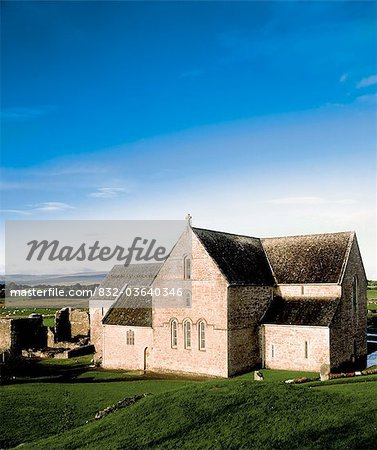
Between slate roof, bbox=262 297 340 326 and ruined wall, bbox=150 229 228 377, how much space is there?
5122 millimetres

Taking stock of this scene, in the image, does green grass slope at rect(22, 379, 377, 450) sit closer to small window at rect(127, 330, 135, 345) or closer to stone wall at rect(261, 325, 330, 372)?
stone wall at rect(261, 325, 330, 372)

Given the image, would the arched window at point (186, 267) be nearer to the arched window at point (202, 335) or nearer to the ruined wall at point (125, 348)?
the arched window at point (202, 335)

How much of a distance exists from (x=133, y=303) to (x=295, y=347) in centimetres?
1750

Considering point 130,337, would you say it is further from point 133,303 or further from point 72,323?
point 72,323

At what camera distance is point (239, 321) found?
39.1 meters

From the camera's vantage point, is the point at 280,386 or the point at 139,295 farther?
the point at 139,295

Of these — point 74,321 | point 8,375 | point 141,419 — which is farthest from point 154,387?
point 74,321

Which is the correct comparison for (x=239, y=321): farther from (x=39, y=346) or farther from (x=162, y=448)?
(x=39, y=346)

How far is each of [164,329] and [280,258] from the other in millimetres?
13222

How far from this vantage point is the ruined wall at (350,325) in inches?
1496

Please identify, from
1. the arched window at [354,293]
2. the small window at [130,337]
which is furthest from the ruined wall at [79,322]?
the arched window at [354,293]

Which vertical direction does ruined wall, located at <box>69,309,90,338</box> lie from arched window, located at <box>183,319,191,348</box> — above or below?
below

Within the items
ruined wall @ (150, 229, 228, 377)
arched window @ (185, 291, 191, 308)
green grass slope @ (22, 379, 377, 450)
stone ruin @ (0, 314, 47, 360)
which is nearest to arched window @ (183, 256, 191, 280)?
ruined wall @ (150, 229, 228, 377)

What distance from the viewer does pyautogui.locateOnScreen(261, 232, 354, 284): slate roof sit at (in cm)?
4169
